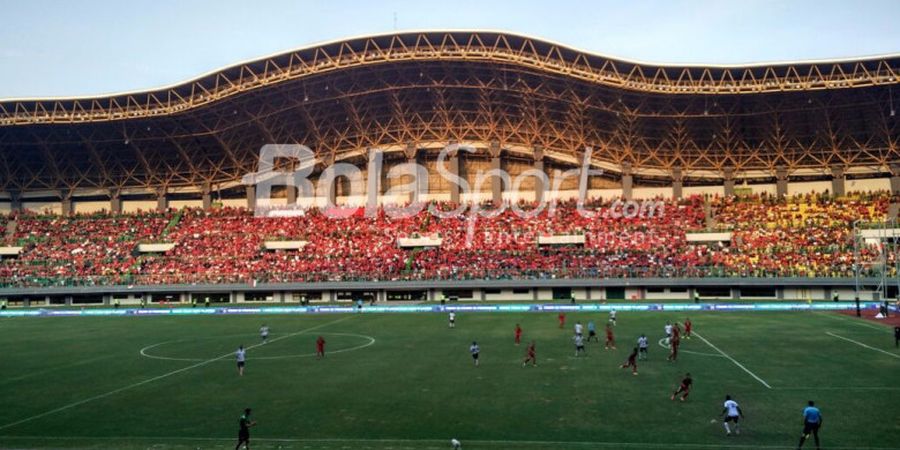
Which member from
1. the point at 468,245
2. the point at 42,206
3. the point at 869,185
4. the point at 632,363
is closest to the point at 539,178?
the point at 468,245

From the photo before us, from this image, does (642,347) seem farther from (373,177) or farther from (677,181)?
(373,177)

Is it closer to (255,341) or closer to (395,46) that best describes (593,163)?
(395,46)

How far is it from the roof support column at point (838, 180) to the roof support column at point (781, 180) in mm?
5085

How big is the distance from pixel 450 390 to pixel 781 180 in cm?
6796

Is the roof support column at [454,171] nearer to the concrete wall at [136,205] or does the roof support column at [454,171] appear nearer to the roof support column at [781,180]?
the roof support column at [781,180]

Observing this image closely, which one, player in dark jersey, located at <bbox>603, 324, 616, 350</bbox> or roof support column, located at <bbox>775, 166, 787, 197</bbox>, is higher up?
roof support column, located at <bbox>775, 166, 787, 197</bbox>

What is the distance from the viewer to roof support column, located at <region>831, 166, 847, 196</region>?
3123 inches

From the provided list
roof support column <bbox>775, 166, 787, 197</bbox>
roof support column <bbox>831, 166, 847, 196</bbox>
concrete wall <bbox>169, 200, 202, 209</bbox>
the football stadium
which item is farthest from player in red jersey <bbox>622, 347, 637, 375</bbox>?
concrete wall <bbox>169, 200, 202, 209</bbox>

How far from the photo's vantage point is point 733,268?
2579 inches

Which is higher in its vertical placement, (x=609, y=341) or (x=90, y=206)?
(x=90, y=206)

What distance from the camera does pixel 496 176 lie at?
8456 cm

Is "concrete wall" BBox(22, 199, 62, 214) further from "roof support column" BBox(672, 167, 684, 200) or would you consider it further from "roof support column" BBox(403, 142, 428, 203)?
"roof support column" BBox(672, 167, 684, 200)

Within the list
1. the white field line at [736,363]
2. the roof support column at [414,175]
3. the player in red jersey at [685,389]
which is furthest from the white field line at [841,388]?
the roof support column at [414,175]

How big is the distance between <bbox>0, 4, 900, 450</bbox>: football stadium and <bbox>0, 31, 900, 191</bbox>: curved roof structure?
34 cm
